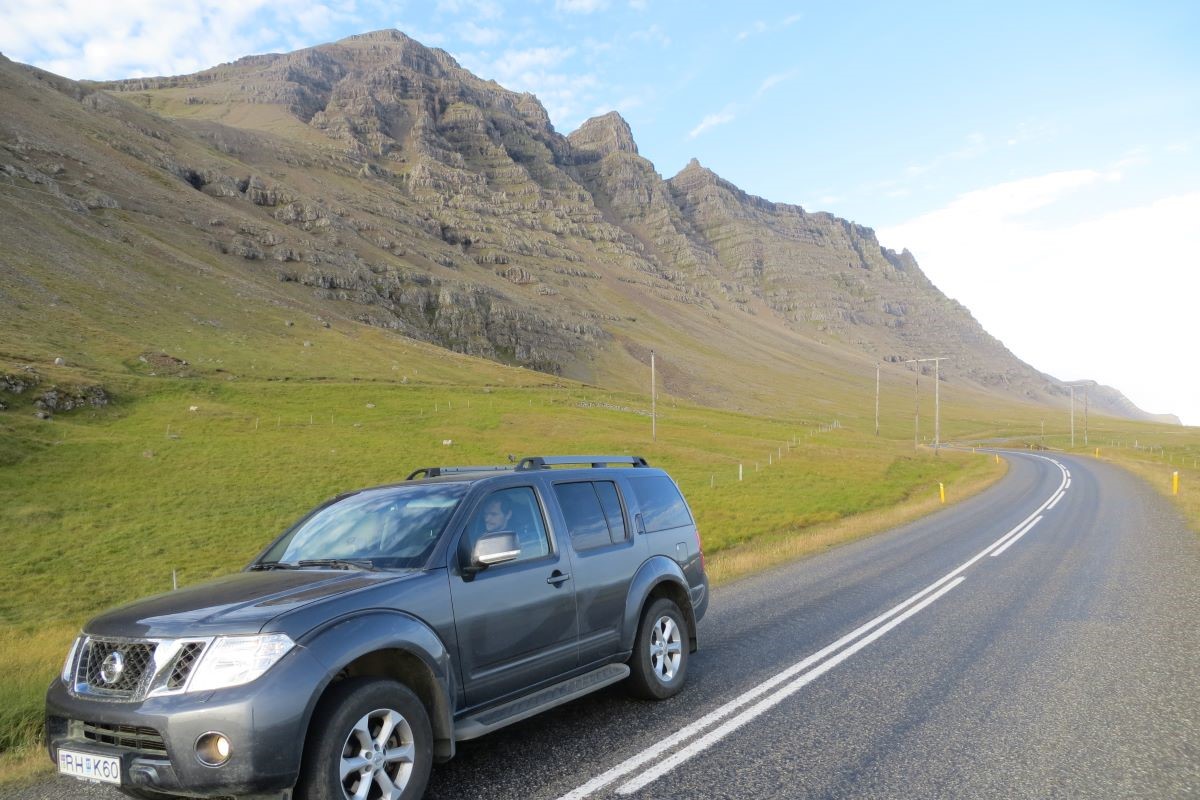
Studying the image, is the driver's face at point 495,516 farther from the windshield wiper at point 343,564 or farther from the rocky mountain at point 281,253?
the rocky mountain at point 281,253

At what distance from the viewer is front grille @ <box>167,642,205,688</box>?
12.6 feet

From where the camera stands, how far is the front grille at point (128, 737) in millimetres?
3787

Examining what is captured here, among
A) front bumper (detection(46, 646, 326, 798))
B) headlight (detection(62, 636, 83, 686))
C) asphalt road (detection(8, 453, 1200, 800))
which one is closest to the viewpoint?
front bumper (detection(46, 646, 326, 798))

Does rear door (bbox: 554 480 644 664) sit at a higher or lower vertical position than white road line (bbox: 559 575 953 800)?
higher

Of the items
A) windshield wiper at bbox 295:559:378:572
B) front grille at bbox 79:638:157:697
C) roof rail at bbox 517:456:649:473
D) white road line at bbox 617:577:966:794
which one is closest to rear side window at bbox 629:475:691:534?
roof rail at bbox 517:456:649:473

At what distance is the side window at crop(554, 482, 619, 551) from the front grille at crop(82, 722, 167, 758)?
9.92ft

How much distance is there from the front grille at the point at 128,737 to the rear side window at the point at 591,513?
302 cm

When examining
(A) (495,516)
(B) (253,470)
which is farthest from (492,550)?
(B) (253,470)

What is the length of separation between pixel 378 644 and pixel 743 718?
10.2 ft

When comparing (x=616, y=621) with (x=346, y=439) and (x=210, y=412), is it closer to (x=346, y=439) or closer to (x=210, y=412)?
(x=346, y=439)

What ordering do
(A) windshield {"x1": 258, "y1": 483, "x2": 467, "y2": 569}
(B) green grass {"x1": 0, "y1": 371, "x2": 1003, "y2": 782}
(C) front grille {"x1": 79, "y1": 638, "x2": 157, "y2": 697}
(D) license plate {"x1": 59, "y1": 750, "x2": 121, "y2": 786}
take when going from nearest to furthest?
(D) license plate {"x1": 59, "y1": 750, "x2": 121, "y2": 786} → (C) front grille {"x1": 79, "y1": 638, "x2": 157, "y2": 697} → (A) windshield {"x1": 258, "y1": 483, "x2": 467, "y2": 569} → (B) green grass {"x1": 0, "y1": 371, "x2": 1003, "y2": 782}

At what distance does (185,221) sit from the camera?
114 metres

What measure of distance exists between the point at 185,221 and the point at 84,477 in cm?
9495

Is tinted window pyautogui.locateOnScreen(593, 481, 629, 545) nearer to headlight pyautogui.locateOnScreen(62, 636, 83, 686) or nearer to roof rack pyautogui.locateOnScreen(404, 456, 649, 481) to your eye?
roof rack pyautogui.locateOnScreen(404, 456, 649, 481)
